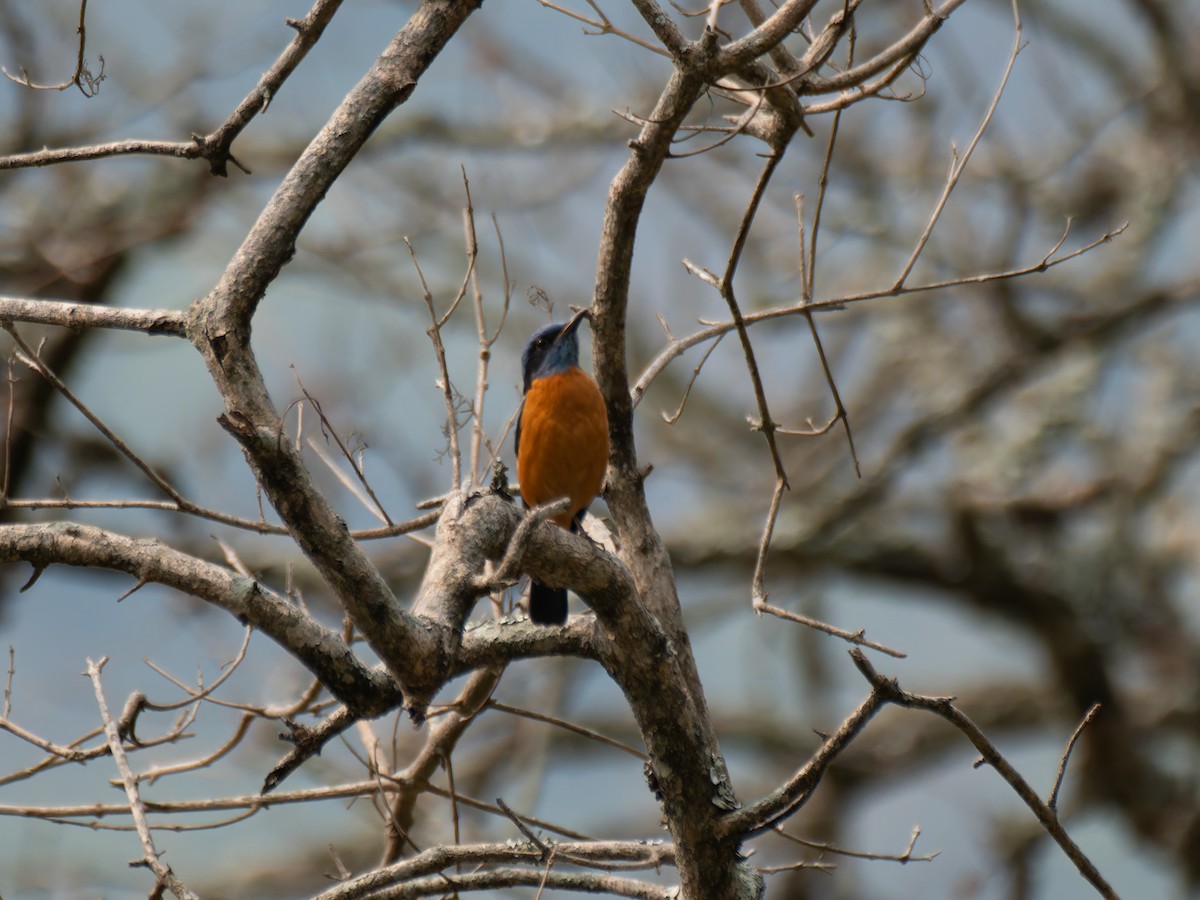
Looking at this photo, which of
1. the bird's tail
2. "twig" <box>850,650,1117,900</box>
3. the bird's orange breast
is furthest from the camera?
the bird's orange breast

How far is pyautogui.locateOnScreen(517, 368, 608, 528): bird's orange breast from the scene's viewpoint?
488 cm

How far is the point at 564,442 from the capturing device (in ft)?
16.4

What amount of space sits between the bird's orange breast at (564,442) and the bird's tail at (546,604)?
632mm

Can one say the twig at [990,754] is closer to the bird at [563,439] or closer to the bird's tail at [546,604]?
the bird's tail at [546,604]

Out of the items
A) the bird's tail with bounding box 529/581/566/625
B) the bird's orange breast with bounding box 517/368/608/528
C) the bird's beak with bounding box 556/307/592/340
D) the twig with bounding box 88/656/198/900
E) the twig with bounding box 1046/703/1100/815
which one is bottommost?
the twig with bounding box 1046/703/1100/815

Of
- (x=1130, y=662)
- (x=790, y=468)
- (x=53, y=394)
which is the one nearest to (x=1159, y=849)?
(x=1130, y=662)

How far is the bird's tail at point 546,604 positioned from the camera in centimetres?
397

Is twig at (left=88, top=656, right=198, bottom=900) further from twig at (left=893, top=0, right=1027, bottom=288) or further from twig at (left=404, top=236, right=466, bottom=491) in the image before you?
twig at (left=893, top=0, right=1027, bottom=288)

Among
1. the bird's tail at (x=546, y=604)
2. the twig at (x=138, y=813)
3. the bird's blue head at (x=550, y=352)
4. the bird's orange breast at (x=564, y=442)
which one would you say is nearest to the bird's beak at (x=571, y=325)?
the bird's blue head at (x=550, y=352)

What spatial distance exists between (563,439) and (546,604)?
3.26 ft

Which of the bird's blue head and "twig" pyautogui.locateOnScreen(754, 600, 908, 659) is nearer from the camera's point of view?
"twig" pyautogui.locateOnScreen(754, 600, 908, 659)

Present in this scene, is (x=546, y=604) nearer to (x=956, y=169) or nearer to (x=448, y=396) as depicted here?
(x=448, y=396)

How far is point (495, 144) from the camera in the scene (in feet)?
37.8

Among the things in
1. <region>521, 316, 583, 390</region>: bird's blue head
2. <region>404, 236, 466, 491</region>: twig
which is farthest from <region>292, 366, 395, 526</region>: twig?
<region>521, 316, 583, 390</region>: bird's blue head
